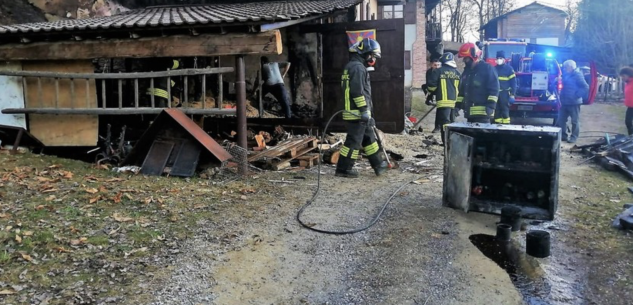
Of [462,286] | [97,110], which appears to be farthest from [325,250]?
[97,110]

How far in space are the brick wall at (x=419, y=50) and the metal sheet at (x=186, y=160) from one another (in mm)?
24550

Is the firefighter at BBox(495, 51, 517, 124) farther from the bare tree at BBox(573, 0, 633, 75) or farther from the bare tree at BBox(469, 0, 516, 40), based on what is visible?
the bare tree at BBox(469, 0, 516, 40)

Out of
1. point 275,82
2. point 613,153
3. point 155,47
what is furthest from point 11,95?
point 613,153

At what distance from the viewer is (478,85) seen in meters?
7.88

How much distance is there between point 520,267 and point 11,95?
767 cm

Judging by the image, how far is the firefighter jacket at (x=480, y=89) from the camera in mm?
7742

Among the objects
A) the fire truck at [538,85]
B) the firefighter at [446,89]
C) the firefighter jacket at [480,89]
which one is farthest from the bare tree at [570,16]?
the firefighter jacket at [480,89]

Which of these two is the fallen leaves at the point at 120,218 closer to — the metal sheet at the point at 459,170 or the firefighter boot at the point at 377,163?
the metal sheet at the point at 459,170

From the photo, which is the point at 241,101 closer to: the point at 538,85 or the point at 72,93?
the point at 72,93

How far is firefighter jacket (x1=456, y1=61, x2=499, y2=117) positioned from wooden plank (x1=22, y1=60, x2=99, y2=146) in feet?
19.7

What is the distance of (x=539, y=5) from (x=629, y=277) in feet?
133

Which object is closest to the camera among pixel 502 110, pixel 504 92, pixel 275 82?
pixel 502 110

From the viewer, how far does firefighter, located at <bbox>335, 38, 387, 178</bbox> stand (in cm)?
688

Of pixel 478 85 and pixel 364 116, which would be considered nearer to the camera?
pixel 364 116
